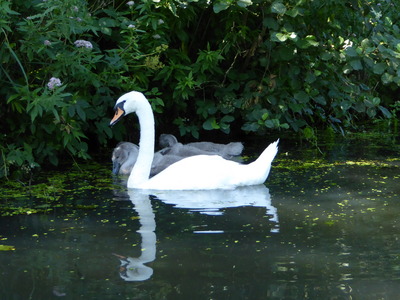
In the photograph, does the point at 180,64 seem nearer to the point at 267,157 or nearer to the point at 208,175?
the point at 267,157

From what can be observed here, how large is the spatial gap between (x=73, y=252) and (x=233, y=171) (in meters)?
2.66

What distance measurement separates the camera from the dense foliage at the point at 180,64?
8.20 metres

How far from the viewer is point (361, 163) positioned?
9156 millimetres

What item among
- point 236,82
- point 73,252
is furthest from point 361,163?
point 73,252

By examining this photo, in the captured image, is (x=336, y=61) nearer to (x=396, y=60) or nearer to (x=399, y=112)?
(x=396, y=60)

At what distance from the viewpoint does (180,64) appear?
406 inches

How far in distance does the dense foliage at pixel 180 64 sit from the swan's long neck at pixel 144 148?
2.10 feet

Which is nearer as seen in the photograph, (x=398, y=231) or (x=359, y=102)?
(x=398, y=231)

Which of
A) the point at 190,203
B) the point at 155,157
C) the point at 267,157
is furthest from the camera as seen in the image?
the point at 155,157

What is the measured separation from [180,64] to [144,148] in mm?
2213

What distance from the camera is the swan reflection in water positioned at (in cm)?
577

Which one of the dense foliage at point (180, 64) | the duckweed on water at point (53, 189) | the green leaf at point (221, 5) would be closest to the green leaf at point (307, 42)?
the dense foliage at point (180, 64)

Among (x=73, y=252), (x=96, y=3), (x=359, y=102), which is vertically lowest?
(x=73, y=252)

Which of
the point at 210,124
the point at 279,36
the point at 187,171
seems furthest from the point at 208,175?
the point at 210,124
